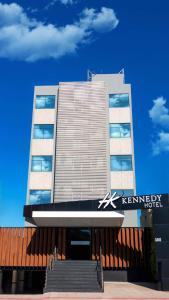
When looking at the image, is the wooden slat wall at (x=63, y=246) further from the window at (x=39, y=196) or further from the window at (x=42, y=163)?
the window at (x=42, y=163)

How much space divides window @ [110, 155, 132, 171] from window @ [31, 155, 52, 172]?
7388 mm

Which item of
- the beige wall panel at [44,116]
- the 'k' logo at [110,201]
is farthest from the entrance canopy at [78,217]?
the beige wall panel at [44,116]

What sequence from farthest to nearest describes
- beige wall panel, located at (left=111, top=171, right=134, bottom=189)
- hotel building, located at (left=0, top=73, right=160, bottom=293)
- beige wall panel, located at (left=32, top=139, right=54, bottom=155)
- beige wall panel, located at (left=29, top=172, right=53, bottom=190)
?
beige wall panel, located at (left=32, top=139, right=54, bottom=155) → beige wall panel, located at (left=29, top=172, right=53, bottom=190) → beige wall panel, located at (left=111, top=171, right=134, bottom=189) → hotel building, located at (left=0, top=73, right=160, bottom=293)

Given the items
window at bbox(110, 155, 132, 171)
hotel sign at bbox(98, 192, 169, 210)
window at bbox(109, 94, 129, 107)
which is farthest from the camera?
window at bbox(109, 94, 129, 107)

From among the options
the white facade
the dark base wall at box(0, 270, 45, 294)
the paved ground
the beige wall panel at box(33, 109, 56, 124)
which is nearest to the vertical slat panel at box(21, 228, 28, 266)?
the dark base wall at box(0, 270, 45, 294)

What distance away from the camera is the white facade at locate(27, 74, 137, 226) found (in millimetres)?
38844

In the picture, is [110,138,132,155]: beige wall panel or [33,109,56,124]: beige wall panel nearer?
[110,138,132,155]: beige wall panel

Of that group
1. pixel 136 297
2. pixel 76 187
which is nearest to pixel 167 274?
pixel 136 297

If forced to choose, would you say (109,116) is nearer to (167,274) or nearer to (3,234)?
(3,234)

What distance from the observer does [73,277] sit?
75.9 feet

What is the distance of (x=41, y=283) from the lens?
32.8 metres

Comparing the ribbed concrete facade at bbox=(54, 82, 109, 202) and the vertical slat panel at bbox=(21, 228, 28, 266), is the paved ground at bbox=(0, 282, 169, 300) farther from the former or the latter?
the ribbed concrete facade at bbox=(54, 82, 109, 202)

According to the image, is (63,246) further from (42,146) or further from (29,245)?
(42,146)

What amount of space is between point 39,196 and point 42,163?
13.2 feet
